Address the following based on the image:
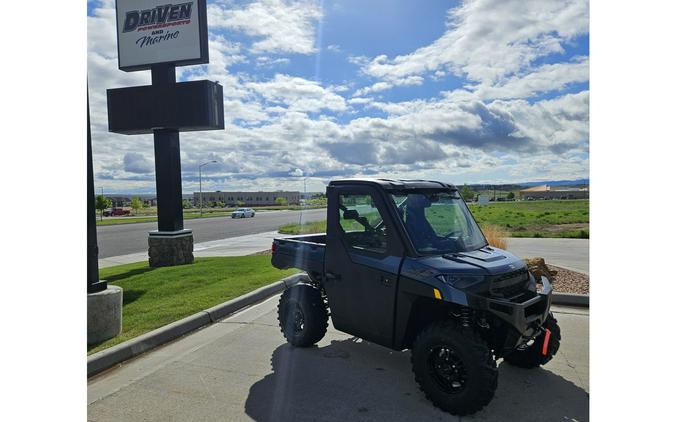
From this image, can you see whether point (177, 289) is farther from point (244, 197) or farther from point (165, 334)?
point (244, 197)

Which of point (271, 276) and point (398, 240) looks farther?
point (271, 276)

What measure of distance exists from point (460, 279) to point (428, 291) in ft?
0.98

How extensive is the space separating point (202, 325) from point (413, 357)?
3.68 meters

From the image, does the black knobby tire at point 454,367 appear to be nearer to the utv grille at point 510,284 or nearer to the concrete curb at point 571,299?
the utv grille at point 510,284

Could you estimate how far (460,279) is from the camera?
3.79m

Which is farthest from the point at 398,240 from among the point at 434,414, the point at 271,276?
the point at 271,276

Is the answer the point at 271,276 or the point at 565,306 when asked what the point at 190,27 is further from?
the point at 565,306

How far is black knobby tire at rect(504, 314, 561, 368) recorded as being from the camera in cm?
447

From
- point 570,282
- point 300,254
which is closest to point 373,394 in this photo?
point 300,254

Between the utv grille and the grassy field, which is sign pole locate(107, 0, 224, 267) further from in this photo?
the utv grille

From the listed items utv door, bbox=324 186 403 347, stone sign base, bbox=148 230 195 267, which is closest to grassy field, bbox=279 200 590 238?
stone sign base, bbox=148 230 195 267

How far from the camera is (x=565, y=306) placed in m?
7.22

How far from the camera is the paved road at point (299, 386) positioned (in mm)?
3770

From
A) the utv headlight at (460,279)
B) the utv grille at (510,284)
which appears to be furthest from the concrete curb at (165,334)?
the utv grille at (510,284)
